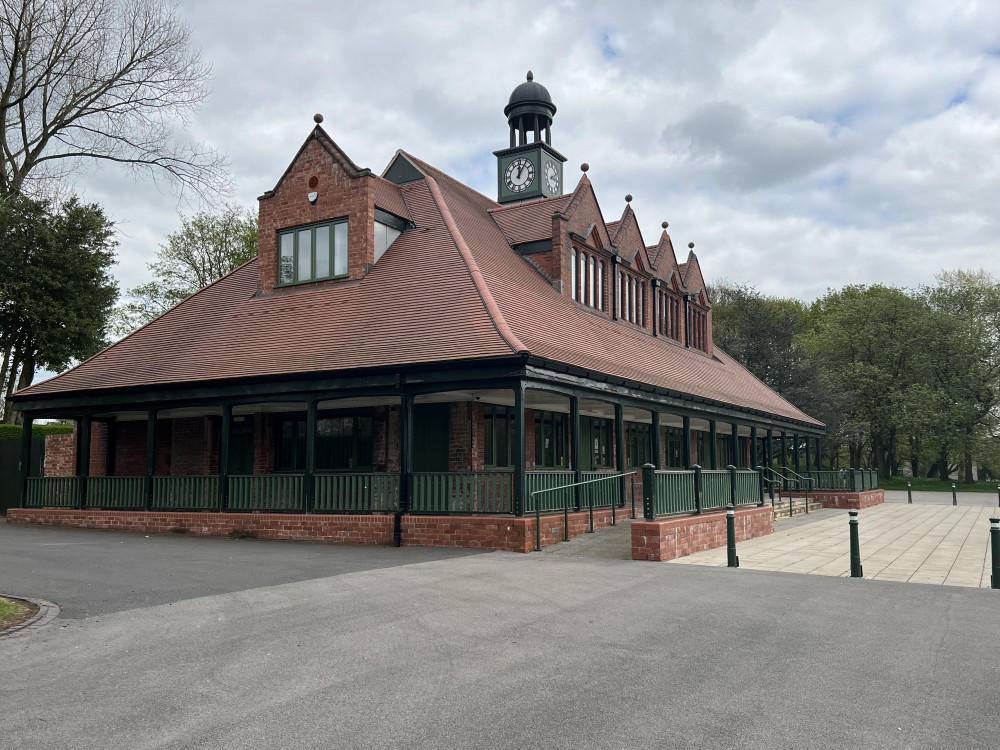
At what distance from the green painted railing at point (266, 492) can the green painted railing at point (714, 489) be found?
27.0ft

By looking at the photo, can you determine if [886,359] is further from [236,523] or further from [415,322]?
[236,523]

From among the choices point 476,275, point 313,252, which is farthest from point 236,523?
point 476,275

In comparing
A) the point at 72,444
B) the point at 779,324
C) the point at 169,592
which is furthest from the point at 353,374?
the point at 779,324

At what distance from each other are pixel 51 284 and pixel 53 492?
13.4 m

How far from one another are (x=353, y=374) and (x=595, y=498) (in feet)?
18.9

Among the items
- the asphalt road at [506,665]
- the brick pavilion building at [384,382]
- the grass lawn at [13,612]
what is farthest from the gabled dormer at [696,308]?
the grass lawn at [13,612]

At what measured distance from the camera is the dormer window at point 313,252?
2048cm

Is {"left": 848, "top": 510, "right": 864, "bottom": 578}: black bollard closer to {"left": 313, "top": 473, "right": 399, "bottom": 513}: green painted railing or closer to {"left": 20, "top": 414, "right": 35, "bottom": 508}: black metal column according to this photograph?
{"left": 313, "top": 473, "right": 399, "bottom": 513}: green painted railing

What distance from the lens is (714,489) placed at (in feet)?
54.0

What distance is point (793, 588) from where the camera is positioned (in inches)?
408

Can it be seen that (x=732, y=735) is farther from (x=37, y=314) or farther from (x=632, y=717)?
(x=37, y=314)

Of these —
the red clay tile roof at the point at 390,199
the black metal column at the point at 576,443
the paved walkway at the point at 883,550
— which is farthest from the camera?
the red clay tile roof at the point at 390,199

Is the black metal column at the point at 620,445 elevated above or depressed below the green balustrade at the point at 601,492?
above

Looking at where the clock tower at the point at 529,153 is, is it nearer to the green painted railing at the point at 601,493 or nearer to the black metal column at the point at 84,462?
the green painted railing at the point at 601,493
